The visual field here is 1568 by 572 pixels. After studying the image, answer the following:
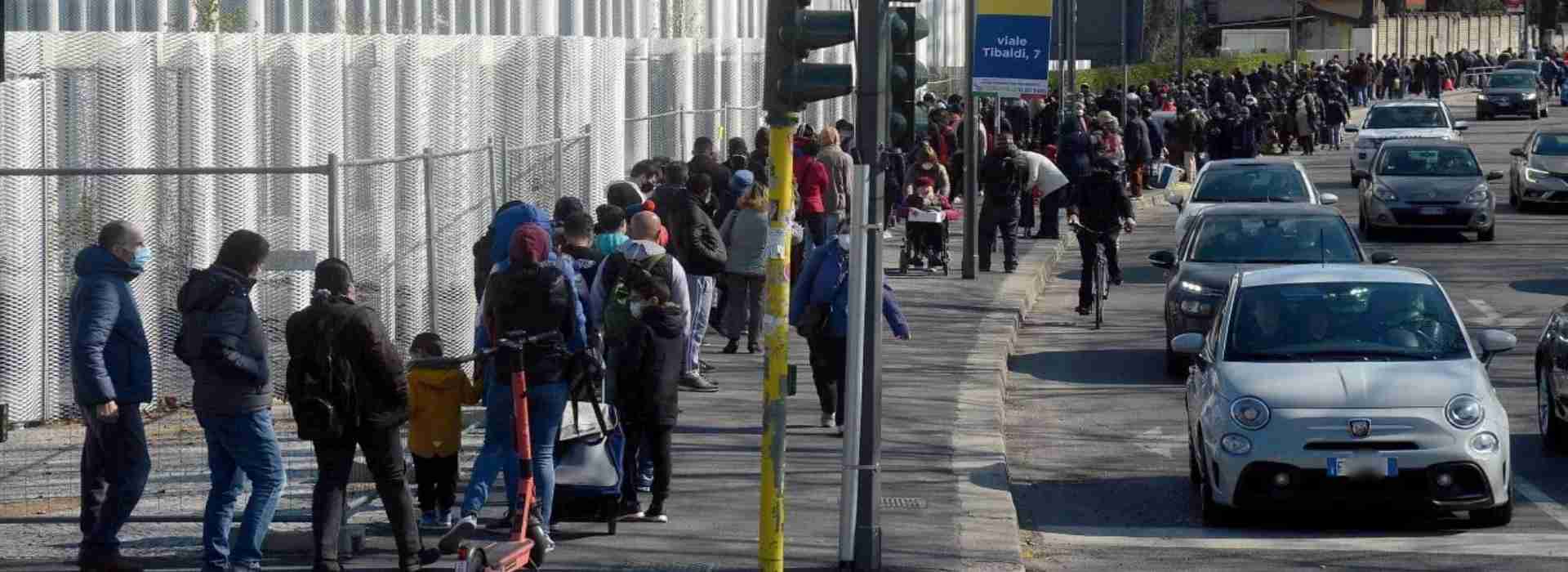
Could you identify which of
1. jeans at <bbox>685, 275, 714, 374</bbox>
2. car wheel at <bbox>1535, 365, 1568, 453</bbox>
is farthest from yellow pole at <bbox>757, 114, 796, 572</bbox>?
jeans at <bbox>685, 275, 714, 374</bbox>

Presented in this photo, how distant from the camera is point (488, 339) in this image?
9.84 meters

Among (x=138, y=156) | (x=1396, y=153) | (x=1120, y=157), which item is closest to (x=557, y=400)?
(x=138, y=156)

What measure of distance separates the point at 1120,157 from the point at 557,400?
67.3 ft

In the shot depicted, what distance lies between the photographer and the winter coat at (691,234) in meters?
15.0

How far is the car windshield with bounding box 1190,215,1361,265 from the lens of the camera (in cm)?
1728

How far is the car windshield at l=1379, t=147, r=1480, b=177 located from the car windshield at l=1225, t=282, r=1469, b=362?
17.9 metres

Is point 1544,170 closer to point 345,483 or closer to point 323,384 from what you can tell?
point 345,483

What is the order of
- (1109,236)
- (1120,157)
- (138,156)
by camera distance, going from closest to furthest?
(138,156) → (1109,236) → (1120,157)

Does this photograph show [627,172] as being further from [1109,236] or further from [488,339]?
[488,339]

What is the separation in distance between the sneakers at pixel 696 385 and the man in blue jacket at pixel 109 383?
624 centimetres

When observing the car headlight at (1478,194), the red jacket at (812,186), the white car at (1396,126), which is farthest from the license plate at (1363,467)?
the white car at (1396,126)

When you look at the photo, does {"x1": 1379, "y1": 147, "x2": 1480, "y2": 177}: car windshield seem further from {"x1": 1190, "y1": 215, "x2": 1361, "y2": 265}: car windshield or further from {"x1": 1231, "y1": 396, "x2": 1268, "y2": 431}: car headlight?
{"x1": 1231, "y1": 396, "x2": 1268, "y2": 431}: car headlight

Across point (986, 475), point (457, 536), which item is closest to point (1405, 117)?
point (986, 475)

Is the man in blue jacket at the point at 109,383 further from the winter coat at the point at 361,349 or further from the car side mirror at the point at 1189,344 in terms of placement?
the car side mirror at the point at 1189,344
